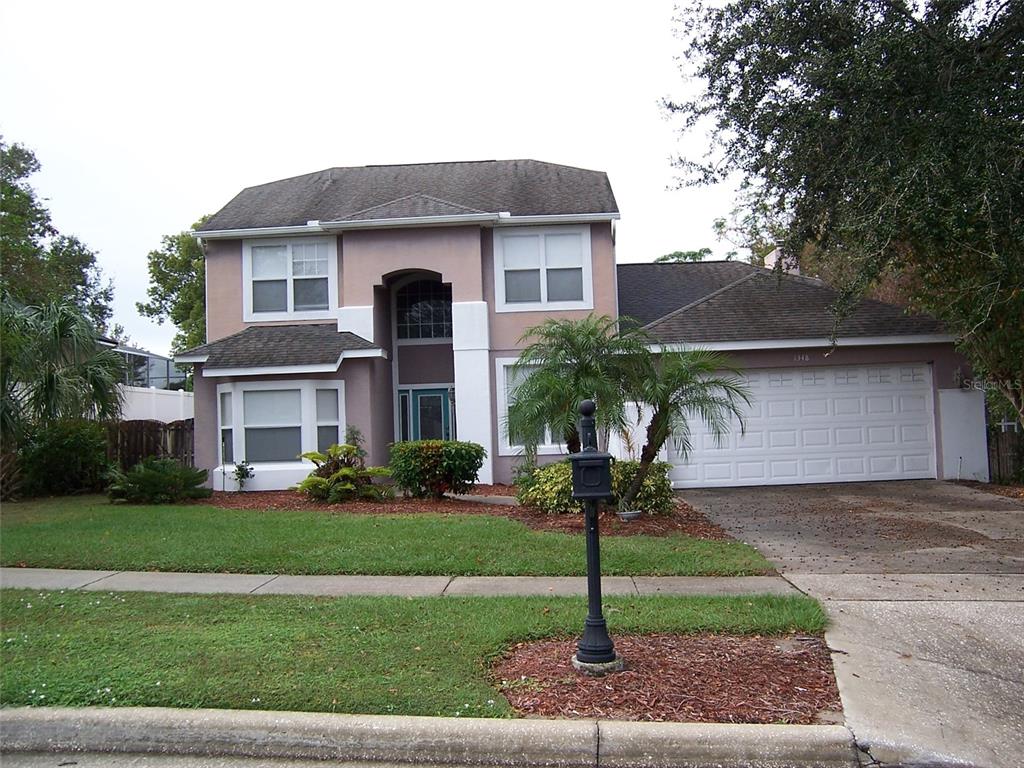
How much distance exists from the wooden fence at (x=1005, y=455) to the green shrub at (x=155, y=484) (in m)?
15.3

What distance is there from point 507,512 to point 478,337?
19.5 feet

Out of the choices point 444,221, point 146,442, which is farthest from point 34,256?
point 444,221

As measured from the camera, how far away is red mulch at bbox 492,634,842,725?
487 cm

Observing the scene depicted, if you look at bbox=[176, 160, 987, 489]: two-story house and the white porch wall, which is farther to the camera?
the white porch wall

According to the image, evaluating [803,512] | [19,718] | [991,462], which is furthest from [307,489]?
[991,462]

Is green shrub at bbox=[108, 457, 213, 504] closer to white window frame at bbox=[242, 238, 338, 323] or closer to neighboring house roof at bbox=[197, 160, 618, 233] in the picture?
white window frame at bbox=[242, 238, 338, 323]

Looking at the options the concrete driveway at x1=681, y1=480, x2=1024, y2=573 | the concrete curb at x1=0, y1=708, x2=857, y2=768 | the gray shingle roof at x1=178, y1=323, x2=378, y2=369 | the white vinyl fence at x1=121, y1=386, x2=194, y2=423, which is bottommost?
the concrete curb at x1=0, y1=708, x2=857, y2=768

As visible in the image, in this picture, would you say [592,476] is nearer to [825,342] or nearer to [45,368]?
[45,368]

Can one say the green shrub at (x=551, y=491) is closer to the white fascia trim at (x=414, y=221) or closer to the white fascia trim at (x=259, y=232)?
the white fascia trim at (x=414, y=221)

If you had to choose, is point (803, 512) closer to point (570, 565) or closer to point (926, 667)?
point (570, 565)

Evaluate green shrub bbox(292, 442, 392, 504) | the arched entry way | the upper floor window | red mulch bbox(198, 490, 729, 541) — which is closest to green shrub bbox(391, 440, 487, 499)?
red mulch bbox(198, 490, 729, 541)

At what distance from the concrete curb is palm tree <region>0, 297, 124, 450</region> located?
8.77 meters

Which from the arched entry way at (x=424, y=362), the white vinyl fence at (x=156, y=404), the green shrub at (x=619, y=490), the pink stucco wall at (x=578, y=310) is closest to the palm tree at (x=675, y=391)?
the green shrub at (x=619, y=490)

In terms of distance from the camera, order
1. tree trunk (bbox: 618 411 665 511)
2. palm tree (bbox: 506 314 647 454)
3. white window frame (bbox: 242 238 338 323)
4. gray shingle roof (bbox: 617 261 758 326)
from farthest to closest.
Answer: gray shingle roof (bbox: 617 261 758 326) < white window frame (bbox: 242 238 338 323) < tree trunk (bbox: 618 411 665 511) < palm tree (bbox: 506 314 647 454)
